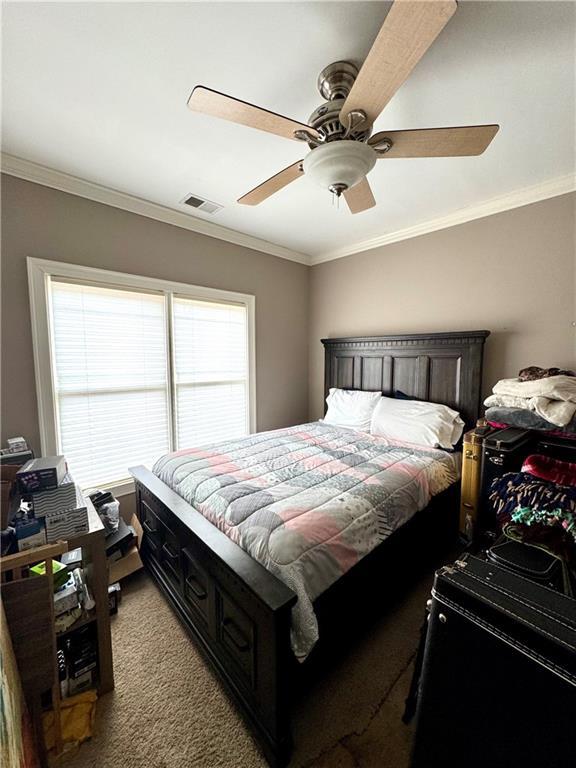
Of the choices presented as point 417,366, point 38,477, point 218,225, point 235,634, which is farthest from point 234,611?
point 218,225

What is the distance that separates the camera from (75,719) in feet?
4.14

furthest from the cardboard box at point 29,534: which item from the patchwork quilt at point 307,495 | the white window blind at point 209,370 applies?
the white window blind at point 209,370

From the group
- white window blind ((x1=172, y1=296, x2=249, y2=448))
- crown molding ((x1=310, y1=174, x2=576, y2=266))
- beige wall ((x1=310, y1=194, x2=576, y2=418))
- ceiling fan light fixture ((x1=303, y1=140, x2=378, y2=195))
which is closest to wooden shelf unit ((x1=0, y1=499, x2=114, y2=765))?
A: white window blind ((x1=172, y1=296, x2=249, y2=448))

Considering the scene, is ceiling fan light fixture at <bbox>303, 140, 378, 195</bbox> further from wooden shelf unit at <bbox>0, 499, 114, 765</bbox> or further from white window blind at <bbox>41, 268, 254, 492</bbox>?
wooden shelf unit at <bbox>0, 499, 114, 765</bbox>

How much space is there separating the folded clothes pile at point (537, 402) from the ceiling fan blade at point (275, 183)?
6.25 ft

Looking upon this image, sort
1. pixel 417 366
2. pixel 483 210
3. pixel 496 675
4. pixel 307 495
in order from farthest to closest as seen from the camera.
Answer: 1. pixel 417 366
2. pixel 483 210
3. pixel 307 495
4. pixel 496 675

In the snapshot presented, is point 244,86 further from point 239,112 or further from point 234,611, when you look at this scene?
point 234,611

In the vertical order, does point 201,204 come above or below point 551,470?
above

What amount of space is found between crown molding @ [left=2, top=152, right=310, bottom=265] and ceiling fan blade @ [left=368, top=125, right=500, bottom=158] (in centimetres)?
191

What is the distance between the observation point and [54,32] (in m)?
1.17

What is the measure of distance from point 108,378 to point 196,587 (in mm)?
1692

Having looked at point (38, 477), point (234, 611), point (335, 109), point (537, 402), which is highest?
point (335, 109)

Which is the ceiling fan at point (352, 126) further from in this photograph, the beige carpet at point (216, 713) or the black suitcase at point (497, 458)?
the beige carpet at point (216, 713)

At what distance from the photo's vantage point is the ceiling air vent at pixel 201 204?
244 cm
